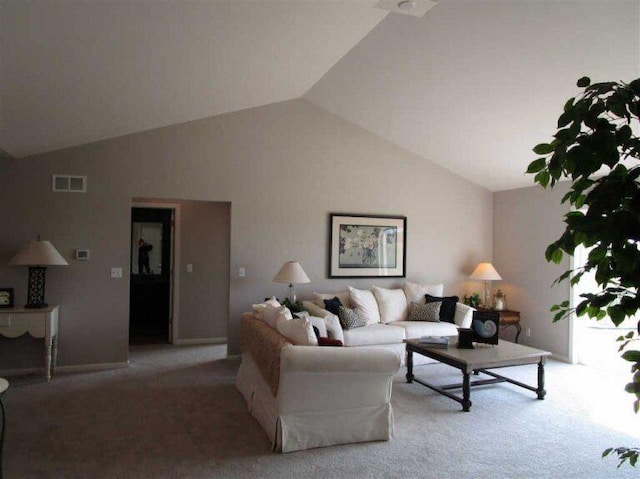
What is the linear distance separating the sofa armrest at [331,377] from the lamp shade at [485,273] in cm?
376

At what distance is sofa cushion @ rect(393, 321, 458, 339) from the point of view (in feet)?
18.3

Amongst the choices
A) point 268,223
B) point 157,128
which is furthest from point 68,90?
point 268,223

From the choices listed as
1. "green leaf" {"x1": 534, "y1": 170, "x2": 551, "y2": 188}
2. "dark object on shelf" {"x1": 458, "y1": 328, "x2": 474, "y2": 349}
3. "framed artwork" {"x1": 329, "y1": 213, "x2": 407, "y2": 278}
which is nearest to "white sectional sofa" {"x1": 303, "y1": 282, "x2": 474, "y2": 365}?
"framed artwork" {"x1": 329, "y1": 213, "x2": 407, "y2": 278}

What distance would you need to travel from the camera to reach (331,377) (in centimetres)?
315

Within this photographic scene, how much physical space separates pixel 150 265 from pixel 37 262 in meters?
2.42

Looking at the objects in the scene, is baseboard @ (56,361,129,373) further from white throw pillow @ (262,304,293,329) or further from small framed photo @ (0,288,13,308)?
white throw pillow @ (262,304,293,329)

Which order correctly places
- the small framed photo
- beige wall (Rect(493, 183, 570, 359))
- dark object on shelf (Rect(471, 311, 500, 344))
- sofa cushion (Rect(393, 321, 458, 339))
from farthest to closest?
beige wall (Rect(493, 183, 570, 359)), sofa cushion (Rect(393, 321, 458, 339)), the small framed photo, dark object on shelf (Rect(471, 311, 500, 344))

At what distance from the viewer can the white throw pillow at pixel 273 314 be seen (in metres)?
3.79

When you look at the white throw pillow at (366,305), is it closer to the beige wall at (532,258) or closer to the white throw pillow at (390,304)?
the white throw pillow at (390,304)

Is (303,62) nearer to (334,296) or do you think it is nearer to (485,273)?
(334,296)

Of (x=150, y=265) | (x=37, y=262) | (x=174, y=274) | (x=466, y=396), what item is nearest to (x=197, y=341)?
(x=174, y=274)

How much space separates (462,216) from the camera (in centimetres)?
701

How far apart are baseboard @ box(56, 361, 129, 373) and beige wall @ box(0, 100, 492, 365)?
0.17 ft

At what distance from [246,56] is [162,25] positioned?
3.54ft
